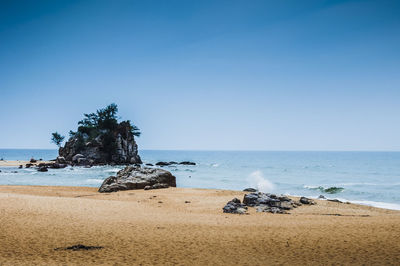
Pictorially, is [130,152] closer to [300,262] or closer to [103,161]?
[103,161]

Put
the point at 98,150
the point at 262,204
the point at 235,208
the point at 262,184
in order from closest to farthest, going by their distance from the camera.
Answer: the point at 235,208
the point at 262,204
the point at 262,184
the point at 98,150

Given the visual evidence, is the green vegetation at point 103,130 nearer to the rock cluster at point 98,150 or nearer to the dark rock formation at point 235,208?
the rock cluster at point 98,150

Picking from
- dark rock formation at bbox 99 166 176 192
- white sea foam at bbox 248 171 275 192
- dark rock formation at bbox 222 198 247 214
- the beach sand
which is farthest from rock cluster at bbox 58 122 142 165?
dark rock formation at bbox 222 198 247 214

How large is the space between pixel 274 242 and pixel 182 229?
5064 mm

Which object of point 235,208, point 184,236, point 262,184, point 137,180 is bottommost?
point 262,184

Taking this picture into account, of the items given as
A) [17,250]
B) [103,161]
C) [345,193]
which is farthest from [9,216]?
[103,161]

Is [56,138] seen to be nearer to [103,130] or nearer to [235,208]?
[103,130]

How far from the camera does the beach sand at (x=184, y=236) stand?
10766mm

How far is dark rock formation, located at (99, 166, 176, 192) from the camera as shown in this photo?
3279cm

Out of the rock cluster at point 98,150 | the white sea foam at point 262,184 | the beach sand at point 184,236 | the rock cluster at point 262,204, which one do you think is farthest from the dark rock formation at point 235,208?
the rock cluster at point 98,150

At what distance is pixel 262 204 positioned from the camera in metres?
22.5

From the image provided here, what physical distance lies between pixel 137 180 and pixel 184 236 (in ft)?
71.5

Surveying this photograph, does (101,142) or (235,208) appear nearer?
(235,208)

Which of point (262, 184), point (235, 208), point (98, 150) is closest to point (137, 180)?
point (235, 208)
